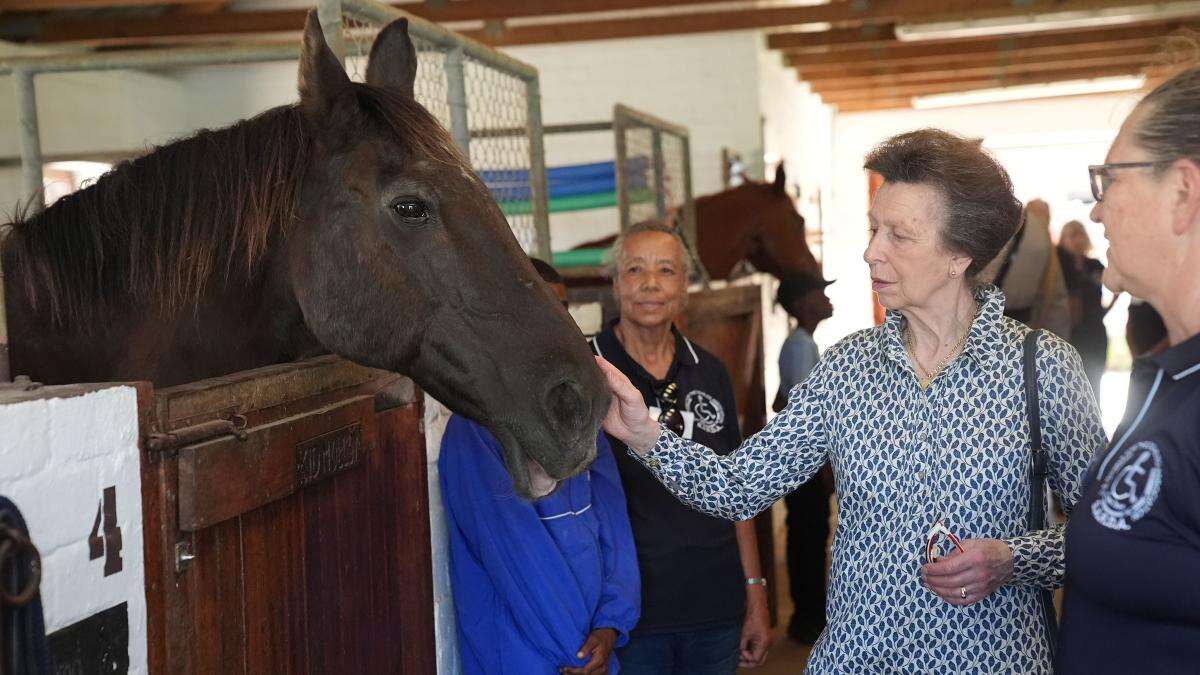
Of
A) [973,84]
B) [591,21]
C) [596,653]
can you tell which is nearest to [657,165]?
[591,21]

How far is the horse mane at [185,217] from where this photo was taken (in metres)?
2.01

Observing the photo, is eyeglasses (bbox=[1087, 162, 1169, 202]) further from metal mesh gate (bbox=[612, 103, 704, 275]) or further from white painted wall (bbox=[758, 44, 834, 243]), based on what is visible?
white painted wall (bbox=[758, 44, 834, 243])

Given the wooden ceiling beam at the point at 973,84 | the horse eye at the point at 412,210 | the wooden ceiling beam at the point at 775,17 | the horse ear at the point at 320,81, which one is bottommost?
the horse eye at the point at 412,210

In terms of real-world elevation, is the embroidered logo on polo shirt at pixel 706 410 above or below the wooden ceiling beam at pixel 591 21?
below

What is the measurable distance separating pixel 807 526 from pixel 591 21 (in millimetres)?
4620

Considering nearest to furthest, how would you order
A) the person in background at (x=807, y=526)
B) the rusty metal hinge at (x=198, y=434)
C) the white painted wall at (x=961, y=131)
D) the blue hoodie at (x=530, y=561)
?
the rusty metal hinge at (x=198, y=434) < the blue hoodie at (x=530, y=561) < the person in background at (x=807, y=526) < the white painted wall at (x=961, y=131)

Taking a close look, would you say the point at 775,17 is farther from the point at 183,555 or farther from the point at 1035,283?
the point at 183,555

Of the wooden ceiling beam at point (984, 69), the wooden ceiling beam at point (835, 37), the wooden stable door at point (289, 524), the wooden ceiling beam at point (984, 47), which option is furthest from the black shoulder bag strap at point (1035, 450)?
the wooden ceiling beam at point (984, 69)

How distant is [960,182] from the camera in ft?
6.33

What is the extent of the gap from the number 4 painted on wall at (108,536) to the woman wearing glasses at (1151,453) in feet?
→ 3.74

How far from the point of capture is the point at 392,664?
2244 mm

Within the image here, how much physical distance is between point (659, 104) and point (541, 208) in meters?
5.29

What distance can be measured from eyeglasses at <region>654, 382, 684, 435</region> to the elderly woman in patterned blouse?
2.11ft

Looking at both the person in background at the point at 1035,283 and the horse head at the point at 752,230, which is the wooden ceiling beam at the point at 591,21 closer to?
the horse head at the point at 752,230
